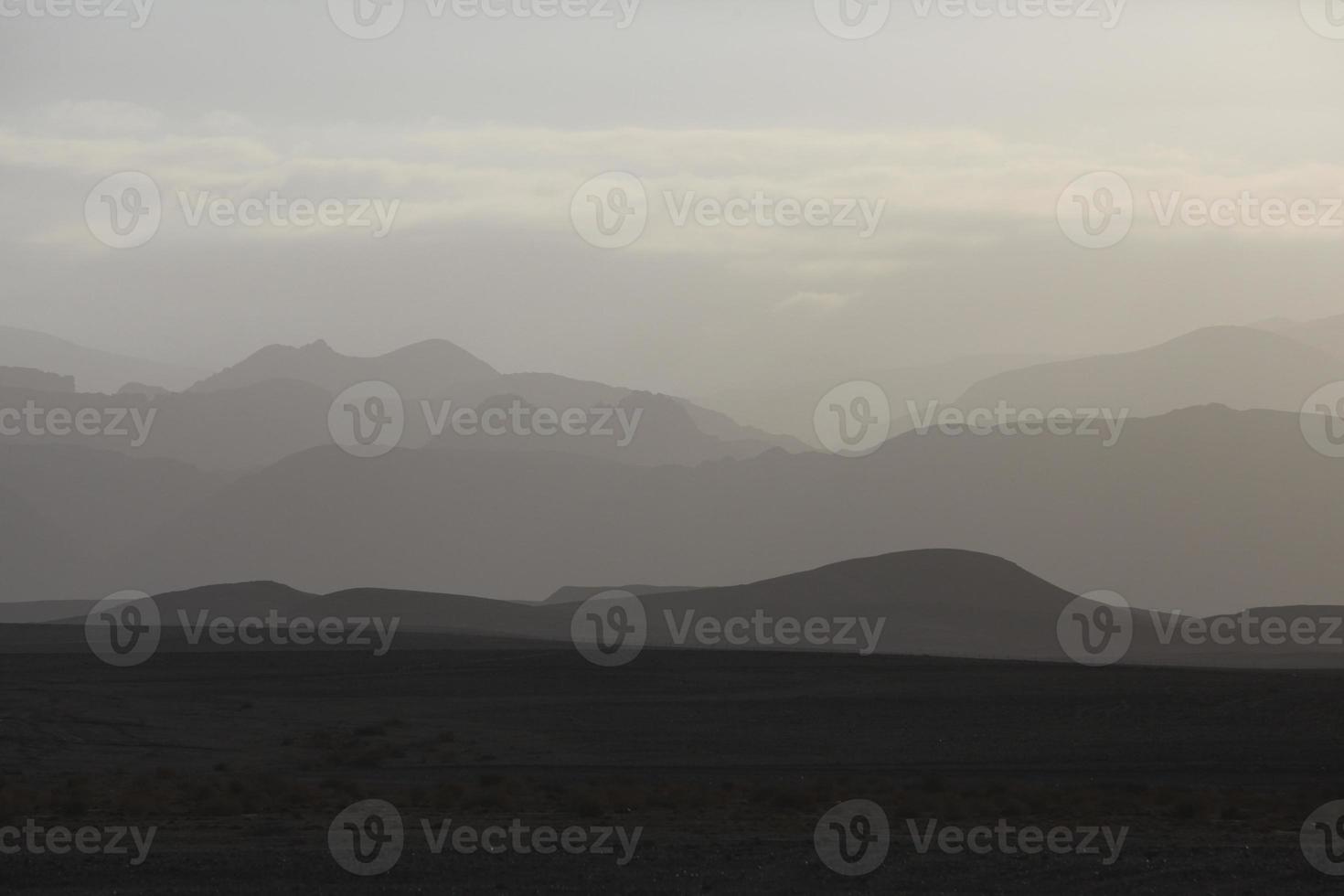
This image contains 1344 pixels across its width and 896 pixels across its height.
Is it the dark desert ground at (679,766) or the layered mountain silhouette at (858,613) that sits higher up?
the layered mountain silhouette at (858,613)

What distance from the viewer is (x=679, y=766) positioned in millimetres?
31156

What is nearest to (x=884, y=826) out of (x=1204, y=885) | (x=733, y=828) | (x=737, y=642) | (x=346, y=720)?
(x=733, y=828)

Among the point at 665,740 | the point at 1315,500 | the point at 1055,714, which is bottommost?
the point at 665,740

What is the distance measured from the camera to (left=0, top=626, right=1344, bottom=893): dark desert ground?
724 inches

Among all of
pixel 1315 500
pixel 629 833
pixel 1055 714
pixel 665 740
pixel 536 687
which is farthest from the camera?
pixel 1315 500

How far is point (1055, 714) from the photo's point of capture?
3953 centimetres

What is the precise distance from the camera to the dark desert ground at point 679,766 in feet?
60.3

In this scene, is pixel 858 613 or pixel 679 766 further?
pixel 858 613

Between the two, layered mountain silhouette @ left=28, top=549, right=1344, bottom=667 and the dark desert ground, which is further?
layered mountain silhouette @ left=28, top=549, right=1344, bottom=667

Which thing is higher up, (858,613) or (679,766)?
(858,613)

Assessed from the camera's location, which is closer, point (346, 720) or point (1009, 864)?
point (1009, 864)

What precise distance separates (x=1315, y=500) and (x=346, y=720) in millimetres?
168798

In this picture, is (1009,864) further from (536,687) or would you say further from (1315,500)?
(1315,500)

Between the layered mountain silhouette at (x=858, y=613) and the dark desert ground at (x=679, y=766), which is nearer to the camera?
the dark desert ground at (x=679, y=766)
